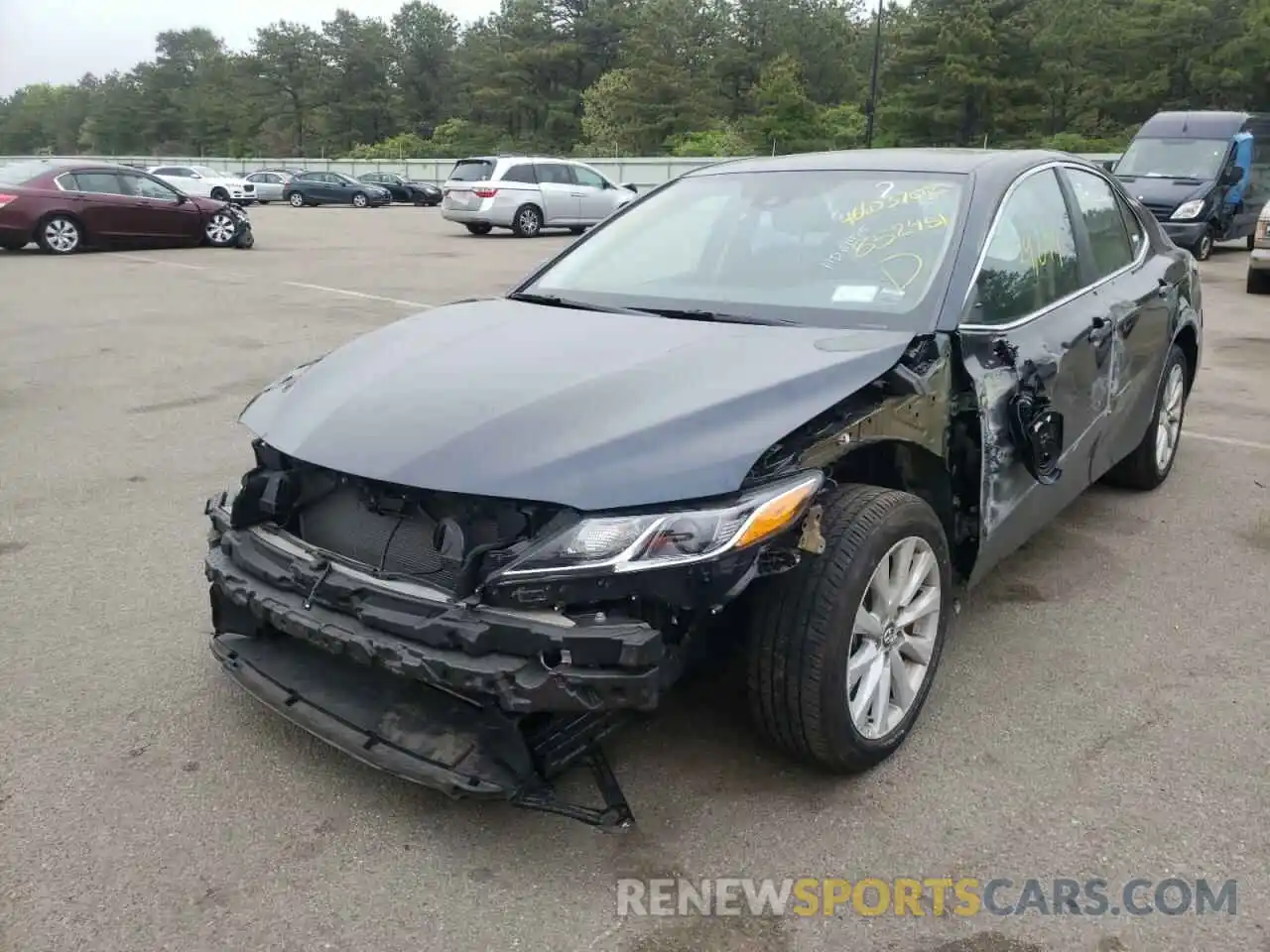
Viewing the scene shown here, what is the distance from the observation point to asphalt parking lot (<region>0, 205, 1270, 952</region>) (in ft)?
7.66

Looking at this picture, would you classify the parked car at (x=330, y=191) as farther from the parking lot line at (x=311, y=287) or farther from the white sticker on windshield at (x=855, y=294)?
the white sticker on windshield at (x=855, y=294)

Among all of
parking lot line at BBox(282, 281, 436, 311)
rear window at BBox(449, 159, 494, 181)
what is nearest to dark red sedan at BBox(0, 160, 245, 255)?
parking lot line at BBox(282, 281, 436, 311)

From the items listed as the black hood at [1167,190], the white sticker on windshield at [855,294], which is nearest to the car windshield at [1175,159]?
the black hood at [1167,190]

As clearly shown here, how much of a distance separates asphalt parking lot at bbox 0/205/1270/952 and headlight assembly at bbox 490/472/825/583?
73 cm

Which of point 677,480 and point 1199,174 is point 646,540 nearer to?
point 677,480

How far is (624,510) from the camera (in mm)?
2410

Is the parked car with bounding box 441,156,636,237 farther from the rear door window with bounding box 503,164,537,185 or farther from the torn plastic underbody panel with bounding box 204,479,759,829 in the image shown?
the torn plastic underbody panel with bounding box 204,479,759,829

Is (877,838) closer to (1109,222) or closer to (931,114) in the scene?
(1109,222)

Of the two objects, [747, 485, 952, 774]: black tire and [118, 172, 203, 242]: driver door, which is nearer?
[747, 485, 952, 774]: black tire

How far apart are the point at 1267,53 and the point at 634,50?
122ft

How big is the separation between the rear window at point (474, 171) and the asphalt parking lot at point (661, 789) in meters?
17.5

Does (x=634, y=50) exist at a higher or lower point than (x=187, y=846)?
higher

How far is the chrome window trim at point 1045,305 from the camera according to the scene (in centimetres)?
329

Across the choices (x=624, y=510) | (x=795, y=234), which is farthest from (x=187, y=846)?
(x=795, y=234)
